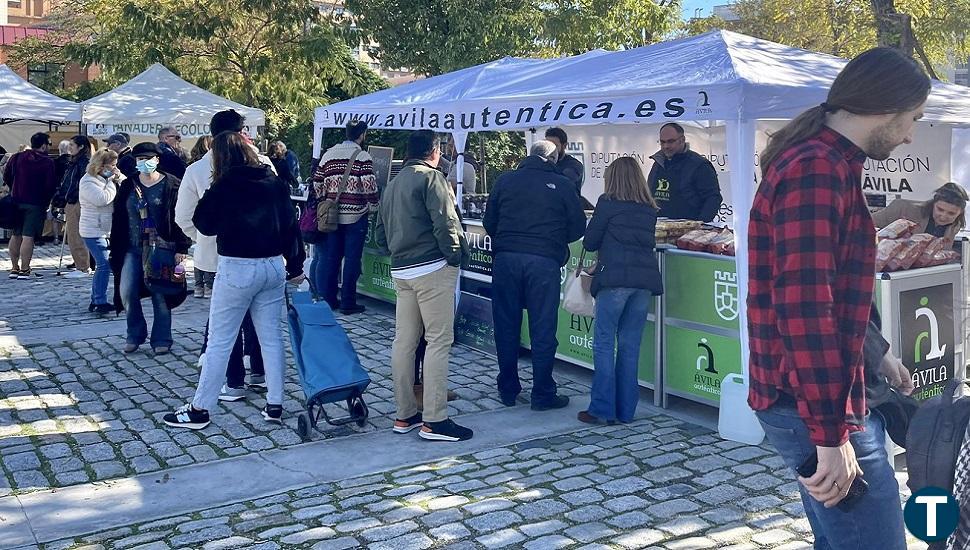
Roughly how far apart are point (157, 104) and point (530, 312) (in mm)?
10578

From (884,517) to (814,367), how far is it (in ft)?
1.43

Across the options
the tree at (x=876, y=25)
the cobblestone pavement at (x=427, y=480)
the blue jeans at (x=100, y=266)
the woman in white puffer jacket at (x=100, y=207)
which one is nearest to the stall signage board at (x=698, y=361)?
the cobblestone pavement at (x=427, y=480)

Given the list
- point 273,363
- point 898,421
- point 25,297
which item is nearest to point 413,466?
point 273,363

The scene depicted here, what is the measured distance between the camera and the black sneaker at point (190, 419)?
6.33 meters

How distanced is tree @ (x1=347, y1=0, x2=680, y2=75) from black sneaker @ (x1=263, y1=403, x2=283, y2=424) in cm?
1633

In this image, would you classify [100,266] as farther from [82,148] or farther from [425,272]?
[425,272]

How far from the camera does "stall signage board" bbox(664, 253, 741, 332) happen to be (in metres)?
6.39

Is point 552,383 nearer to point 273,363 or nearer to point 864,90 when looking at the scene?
point 273,363

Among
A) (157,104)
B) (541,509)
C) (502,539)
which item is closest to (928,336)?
(541,509)

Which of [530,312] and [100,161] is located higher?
[100,161]

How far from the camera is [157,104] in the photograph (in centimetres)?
1551

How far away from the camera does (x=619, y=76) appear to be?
7441mm

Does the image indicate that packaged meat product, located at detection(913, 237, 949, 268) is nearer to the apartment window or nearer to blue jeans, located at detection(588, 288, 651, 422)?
blue jeans, located at detection(588, 288, 651, 422)

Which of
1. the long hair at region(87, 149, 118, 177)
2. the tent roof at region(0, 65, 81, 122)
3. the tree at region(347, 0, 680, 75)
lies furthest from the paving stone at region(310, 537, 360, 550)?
the tree at region(347, 0, 680, 75)
